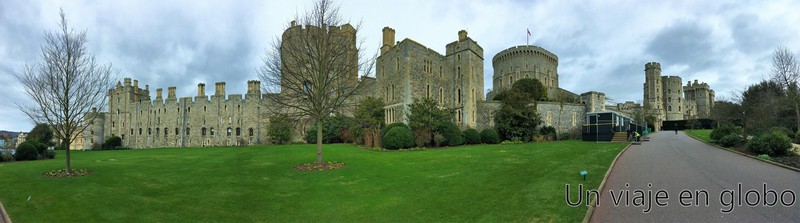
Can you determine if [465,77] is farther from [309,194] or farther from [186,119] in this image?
[186,119]

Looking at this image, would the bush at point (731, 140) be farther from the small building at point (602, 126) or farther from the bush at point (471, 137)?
the bush at point (471, 137)

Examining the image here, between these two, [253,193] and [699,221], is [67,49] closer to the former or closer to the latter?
[253,193]

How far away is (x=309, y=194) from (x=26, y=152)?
69.1 feet

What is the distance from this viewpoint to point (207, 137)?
4259cm

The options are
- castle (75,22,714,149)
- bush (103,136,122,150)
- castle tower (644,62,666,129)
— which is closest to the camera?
castle (75,22,714,149)

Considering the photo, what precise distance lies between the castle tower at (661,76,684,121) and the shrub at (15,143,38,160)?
100196 millimetres

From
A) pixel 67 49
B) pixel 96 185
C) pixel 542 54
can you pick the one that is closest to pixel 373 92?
pixel 67 49

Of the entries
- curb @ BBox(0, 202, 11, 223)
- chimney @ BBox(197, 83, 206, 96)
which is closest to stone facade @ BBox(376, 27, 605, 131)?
curb @ BBox(0, 202, 11, 223)

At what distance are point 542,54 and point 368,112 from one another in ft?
141

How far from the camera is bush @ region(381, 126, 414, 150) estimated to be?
21234mm

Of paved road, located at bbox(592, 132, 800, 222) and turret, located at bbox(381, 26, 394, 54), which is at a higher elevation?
turret, located at bbox(381, 26, 394, 54)

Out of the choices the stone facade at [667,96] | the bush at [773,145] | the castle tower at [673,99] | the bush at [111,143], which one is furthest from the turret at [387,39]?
the castle tower at [673,99]

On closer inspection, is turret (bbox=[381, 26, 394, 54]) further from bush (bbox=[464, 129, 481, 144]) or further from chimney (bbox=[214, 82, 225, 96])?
chimney (bbox=[214, 82, 225, 96])

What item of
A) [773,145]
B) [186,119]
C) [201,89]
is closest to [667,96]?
[773,145]
